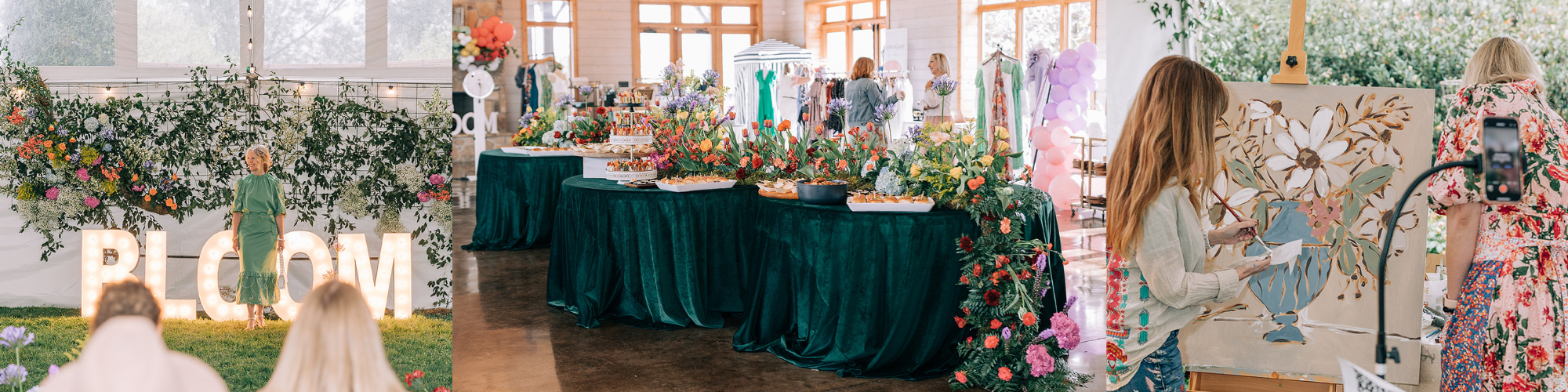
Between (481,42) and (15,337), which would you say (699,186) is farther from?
(481,42)

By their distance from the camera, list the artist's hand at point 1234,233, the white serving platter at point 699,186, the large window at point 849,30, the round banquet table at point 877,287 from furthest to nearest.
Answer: the large window at point 849,30, the white serving platter at point 699,186, the round banquet table at point 877,287, the artist's hand at point 1234,233

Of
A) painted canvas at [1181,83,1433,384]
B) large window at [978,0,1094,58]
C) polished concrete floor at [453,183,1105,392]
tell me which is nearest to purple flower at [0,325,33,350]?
polished concrete floor at [453,183,1105,392]

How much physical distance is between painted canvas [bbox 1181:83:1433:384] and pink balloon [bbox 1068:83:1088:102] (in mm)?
6319

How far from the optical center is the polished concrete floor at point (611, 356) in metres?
3.52

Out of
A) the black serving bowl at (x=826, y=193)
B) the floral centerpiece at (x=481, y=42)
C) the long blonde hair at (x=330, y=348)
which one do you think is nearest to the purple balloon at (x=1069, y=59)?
the floral centerpiece at (x=481, y=42)

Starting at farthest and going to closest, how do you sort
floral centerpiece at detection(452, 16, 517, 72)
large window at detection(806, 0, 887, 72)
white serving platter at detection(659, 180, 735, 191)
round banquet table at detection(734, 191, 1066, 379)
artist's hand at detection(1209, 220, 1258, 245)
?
large window at detection(806, 0, 887, 72) → floral centerpiece at detection(452, 16, 517, 72) → white serving platter at detection(659, 180, 735, 191) → round banquet table at detection(734, 191, 1066, 379) → artist's hand at detection(1209, 220, 1258, 245)

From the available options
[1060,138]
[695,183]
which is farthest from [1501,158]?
[1060,138]

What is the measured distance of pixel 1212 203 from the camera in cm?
272

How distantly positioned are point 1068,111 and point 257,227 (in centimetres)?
779

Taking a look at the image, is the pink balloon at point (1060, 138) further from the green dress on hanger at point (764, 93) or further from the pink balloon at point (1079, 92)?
the green dress on hanger at point (764, 93)

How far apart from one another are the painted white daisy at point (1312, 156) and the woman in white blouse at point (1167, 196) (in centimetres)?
79

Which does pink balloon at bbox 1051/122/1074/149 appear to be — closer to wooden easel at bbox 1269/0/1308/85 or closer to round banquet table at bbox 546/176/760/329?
round banquet table at bbox 546/176/760/329

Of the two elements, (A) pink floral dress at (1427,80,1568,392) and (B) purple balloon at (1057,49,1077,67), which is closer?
(A) pink floral dress at (1427,80,1568,392)

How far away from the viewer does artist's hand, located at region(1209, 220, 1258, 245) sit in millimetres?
2158
